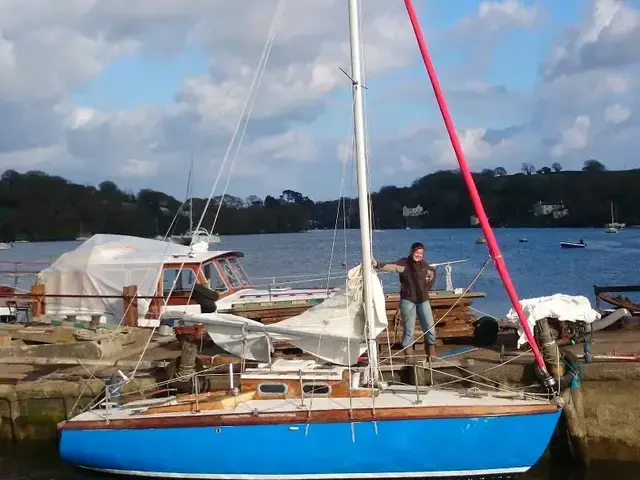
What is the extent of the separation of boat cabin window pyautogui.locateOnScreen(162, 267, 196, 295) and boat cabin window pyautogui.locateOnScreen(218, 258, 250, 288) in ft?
2.80

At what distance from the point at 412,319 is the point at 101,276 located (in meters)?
9.87

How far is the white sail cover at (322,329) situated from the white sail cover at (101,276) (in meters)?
7.19

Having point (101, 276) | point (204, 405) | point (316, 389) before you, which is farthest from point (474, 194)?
point (101, 276)

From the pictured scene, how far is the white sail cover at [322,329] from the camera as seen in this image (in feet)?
38.0

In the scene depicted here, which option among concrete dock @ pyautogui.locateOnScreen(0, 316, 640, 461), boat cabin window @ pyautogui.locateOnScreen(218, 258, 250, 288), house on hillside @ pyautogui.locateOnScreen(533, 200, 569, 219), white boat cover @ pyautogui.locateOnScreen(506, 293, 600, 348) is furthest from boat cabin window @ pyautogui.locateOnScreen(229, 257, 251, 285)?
house on hillside @ pyautogui.locateOnScreen(533, 200, 569, 219)

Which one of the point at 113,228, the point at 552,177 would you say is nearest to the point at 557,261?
the point at 113,228

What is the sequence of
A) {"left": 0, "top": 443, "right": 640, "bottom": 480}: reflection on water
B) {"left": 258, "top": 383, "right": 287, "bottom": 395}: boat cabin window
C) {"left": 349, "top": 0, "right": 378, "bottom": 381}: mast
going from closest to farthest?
{"left": 349, "top": 0, "right": 378, "bottom": 381}: mast, {"left": 258, "top": 383, "right": 287, "bottom": 395}: boat cabin window, {"left": 0, "top": 443, "right": 640, "bottom": 480}: reflection on water

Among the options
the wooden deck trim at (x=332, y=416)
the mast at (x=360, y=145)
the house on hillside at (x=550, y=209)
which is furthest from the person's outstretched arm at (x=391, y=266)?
the house on hillside at (x=550, y=209)

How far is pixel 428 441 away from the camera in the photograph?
10656 mm

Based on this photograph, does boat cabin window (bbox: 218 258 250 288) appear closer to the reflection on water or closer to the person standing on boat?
the reflection on water

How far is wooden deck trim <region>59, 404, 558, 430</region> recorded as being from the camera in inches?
417

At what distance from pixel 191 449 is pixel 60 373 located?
188 inches

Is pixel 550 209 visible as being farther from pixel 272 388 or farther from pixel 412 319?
pixel 272 388

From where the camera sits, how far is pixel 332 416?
10742 mm
